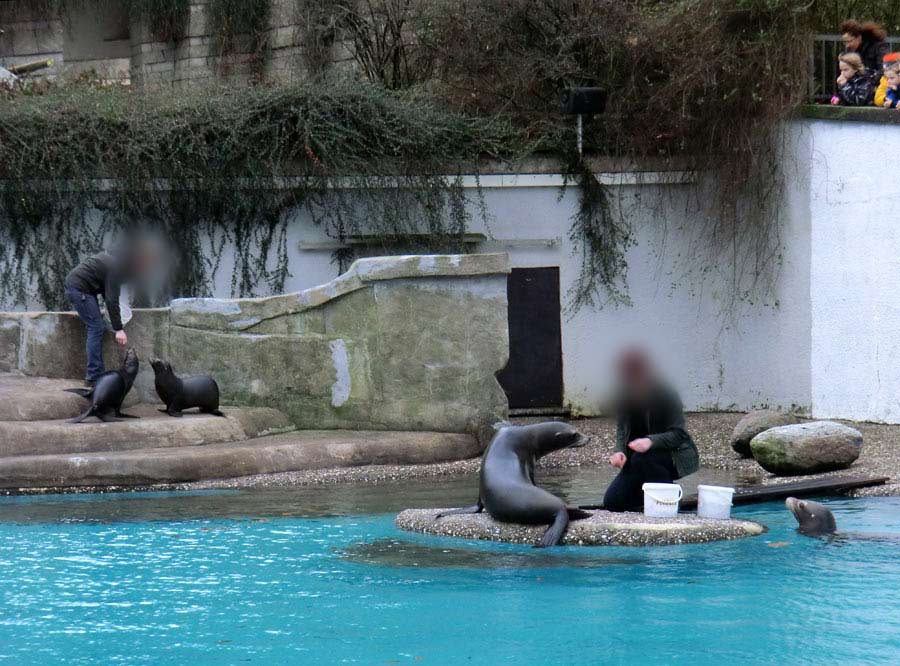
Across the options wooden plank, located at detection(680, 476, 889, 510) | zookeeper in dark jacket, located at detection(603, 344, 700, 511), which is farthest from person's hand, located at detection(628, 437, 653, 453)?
wooden plank, located at detection(680, 476, 889, 510)

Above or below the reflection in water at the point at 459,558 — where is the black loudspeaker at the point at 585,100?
above

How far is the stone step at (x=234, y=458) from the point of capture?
10797mm

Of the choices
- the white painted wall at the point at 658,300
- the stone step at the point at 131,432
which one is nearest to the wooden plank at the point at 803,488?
the stone step at the point at 131,432

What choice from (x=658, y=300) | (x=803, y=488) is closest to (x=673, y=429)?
(x=803, y=488)

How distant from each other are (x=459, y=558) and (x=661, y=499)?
135 centimetres

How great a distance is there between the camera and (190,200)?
15000 mm

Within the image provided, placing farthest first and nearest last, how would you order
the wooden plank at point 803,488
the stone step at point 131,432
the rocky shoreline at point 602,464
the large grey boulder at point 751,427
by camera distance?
the large grey boulder at point 751,427
the stone step at point 131,432
the rocky shoreline at point 602,464
the wooden plank at point 803,488

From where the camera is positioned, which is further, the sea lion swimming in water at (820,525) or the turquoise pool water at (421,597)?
the sea lion swimming in water at (820,525)

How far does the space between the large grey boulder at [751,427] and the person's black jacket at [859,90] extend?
3.70m

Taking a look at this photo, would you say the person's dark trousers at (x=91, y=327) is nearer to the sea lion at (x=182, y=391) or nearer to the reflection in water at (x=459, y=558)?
the sea lion at (x=182, y=391)

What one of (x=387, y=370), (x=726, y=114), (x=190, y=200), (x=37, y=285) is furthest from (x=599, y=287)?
(x=37, y=285)

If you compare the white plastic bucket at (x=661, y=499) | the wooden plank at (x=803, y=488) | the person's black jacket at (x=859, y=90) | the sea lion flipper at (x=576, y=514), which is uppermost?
the person's black jacket at (x=859, y=90)

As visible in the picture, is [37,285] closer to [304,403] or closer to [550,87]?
[304,403]

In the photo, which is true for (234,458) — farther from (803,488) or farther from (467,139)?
(467,139)
